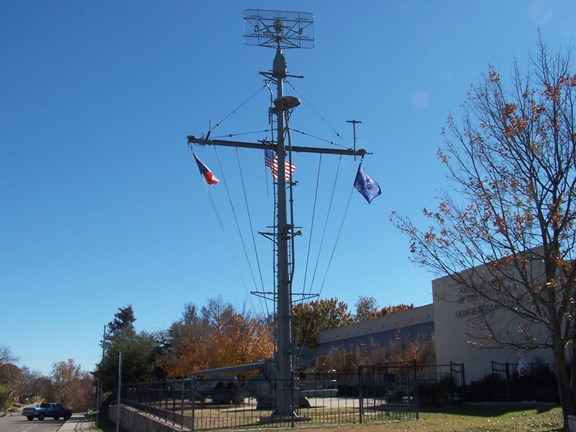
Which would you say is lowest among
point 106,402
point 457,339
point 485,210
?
point 106,402

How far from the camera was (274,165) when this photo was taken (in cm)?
2358

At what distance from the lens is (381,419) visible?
1875 cm

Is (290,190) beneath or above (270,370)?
above

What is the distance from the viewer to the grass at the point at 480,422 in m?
16.1

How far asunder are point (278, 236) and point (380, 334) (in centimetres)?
3242

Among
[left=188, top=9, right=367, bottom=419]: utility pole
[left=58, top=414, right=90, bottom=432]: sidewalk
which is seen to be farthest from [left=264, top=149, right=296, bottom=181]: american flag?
[left=58, top=414, right=90, bottom=432]: sidewalk

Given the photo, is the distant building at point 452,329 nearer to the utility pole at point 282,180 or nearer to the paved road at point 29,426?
the utility pole at point 282,180

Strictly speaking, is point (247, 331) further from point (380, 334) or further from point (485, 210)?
point (485, 210)

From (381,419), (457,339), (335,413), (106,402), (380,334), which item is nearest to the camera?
(381,419)

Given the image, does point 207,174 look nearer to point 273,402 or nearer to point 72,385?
point 273,402

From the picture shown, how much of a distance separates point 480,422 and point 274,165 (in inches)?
432

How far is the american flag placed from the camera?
76.5 feet

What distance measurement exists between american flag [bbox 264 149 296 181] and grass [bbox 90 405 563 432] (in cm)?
912

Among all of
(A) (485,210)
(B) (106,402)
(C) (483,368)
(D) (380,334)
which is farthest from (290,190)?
(B) (106,402)
